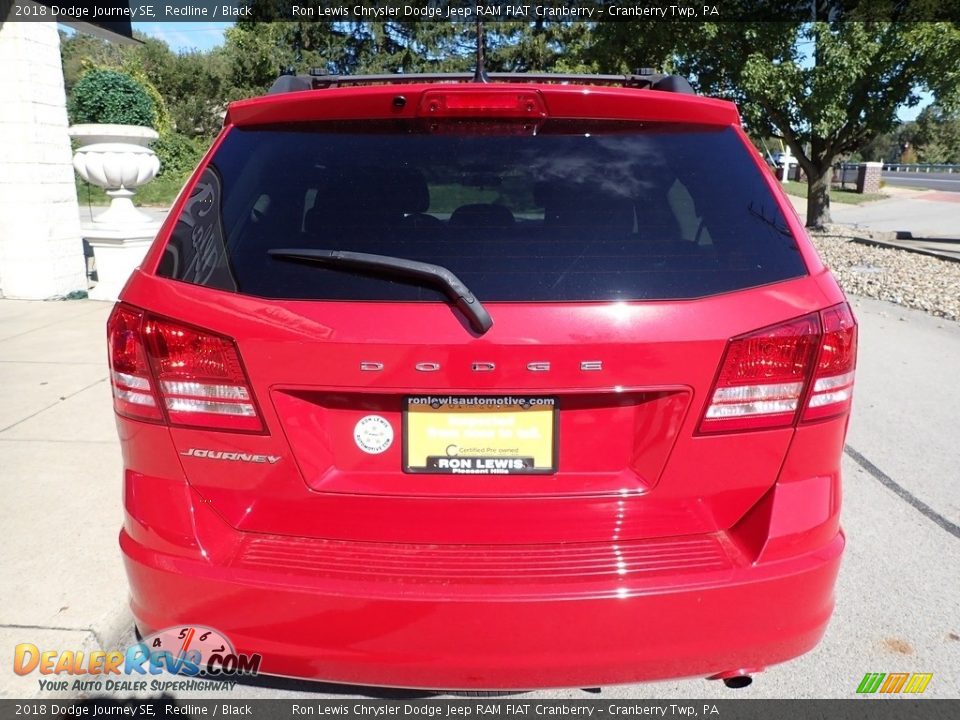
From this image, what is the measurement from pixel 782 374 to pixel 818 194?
683 inches

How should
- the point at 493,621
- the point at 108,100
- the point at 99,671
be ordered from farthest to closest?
the point at 108,100, the point at 99,671, the point at 493,621

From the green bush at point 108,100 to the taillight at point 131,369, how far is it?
8.24 metres

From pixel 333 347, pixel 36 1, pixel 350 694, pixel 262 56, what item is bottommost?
pixel 350 694

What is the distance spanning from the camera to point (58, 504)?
3535 millimetres

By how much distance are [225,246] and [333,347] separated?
440 millimetres

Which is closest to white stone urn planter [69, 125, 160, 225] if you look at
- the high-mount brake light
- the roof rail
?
the roof rail

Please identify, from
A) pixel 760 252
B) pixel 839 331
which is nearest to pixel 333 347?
pixel 760 252

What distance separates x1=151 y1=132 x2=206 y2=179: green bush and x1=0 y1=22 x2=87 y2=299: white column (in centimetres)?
2258

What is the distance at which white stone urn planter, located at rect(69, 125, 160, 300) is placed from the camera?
8.49 m

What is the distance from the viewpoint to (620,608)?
1.72m

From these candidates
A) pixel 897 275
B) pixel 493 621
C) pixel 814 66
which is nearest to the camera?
pixel 493 621

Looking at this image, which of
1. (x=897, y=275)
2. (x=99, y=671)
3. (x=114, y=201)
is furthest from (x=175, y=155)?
(x=99, y=671)

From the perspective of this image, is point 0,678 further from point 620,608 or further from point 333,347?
point 620,608

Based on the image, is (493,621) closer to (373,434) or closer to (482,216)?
(373,434)
